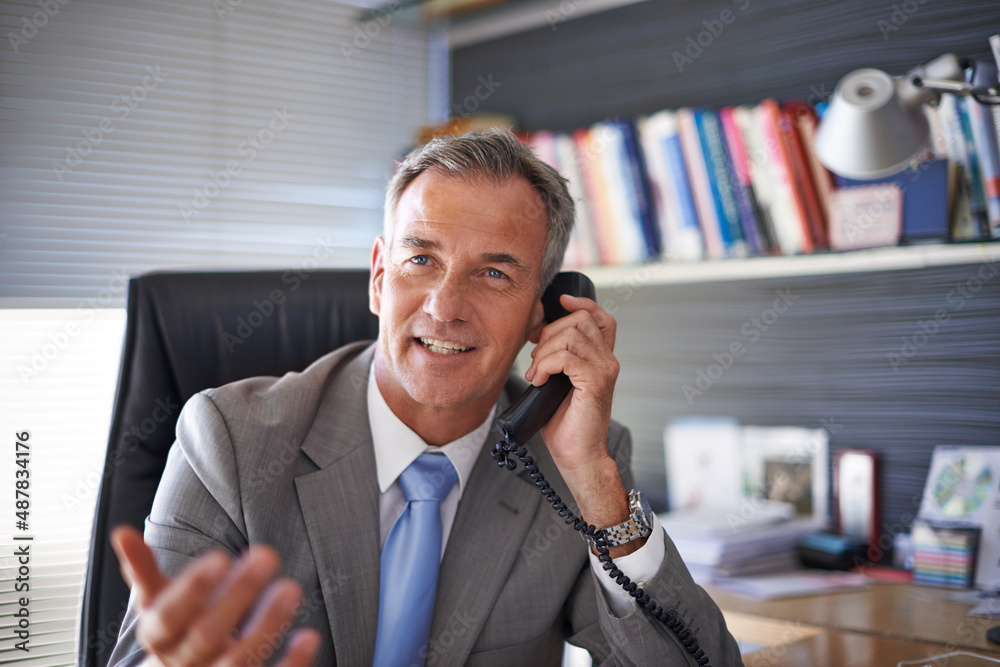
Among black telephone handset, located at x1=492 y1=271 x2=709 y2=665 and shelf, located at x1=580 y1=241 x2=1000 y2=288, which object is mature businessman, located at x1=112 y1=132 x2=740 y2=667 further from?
shelf, located at x1=580 y1=241 x2=1000 y2=288

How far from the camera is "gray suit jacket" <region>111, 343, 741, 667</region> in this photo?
113 cm

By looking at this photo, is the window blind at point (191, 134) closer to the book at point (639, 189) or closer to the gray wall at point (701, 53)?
the gray wall at point (701, 53)

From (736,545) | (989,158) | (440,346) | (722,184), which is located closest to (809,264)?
(722,184)

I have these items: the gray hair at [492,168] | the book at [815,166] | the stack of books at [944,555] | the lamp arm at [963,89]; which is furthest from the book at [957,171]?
the gray hair at [492,168]

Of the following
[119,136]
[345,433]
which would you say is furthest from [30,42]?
[345,433]

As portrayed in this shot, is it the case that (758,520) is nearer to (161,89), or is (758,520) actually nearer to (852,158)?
(852,158)

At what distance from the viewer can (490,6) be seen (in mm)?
2633

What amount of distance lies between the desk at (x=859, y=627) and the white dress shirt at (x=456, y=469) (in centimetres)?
29

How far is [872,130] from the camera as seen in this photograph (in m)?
1.57

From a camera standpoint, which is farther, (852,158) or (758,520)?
(758,520)

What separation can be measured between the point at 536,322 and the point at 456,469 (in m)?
0.31

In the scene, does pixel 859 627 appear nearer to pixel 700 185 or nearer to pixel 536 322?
pixel 536 322

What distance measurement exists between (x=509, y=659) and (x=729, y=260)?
112 cm

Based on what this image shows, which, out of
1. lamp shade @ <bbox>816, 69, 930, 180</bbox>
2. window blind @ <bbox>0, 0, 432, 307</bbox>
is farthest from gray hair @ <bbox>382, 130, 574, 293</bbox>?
window blind @ <bbox>0, 0, 432, 307</bbox>
